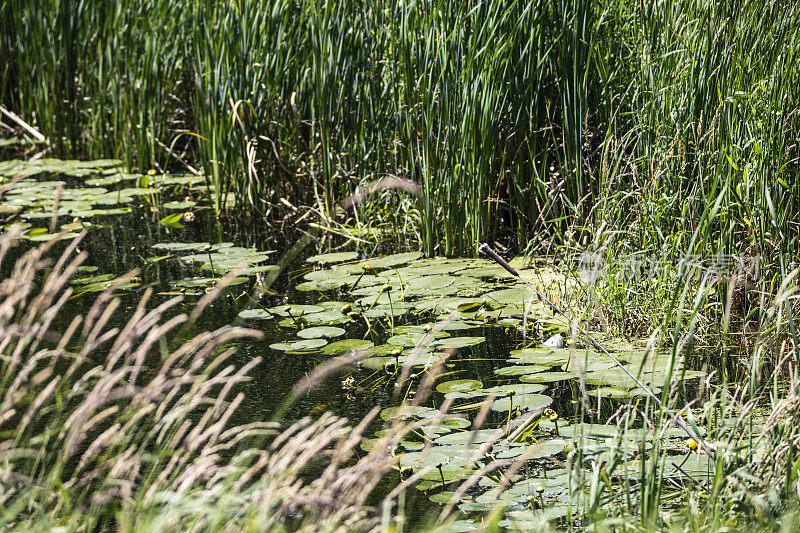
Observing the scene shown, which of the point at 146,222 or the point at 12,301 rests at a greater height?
the point at 12,301

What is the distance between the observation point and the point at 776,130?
3.01 m

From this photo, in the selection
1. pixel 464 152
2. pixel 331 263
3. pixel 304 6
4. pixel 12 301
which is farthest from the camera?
pixel 304 6

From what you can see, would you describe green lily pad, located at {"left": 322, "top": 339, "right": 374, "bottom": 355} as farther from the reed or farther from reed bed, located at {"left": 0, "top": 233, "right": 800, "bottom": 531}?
the reed

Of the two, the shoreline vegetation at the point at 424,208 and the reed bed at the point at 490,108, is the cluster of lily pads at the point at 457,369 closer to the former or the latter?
the shoreline vegetation at the point at 424,208

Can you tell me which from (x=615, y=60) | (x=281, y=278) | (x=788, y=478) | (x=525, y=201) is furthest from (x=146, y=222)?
(x=788, y=478)

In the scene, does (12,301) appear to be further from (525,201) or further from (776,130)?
(525,201)

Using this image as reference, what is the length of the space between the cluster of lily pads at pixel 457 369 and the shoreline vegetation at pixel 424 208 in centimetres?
7

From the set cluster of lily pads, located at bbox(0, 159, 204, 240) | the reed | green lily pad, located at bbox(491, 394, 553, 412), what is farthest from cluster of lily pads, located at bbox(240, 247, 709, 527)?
cluster of lily pads, located at bbox(0, 159, 204, 240)

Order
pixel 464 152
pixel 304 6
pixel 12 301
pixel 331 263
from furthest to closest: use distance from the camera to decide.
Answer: pixel 304 6 → pixel 331 263 → pixel 464 152 → pixel 12 301

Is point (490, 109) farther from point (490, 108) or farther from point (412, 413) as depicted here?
point (412, 413)

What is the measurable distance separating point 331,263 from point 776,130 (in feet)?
6.93

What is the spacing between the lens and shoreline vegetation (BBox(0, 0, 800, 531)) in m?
1.76

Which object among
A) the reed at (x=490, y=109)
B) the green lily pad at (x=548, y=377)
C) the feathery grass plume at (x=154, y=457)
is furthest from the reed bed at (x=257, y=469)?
the reed at (x=490, y=109)

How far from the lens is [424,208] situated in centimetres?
412
